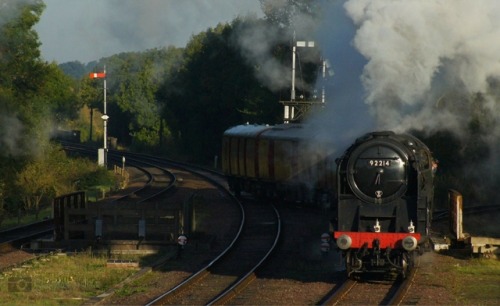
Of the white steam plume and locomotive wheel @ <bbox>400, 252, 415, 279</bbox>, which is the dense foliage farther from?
locomotive wheel @ <bbox>400, 252, 415, 279</bbox>

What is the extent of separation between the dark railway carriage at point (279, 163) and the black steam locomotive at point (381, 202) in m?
6.96

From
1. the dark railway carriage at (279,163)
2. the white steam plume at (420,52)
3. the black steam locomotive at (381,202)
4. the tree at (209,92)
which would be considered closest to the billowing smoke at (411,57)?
the white steam plume at (420,52)

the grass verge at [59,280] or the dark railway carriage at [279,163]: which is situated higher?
the dark railway carriage at [279,163]

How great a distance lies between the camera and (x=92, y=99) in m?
114

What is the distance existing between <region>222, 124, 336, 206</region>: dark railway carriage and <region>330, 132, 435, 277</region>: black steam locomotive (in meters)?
6.96

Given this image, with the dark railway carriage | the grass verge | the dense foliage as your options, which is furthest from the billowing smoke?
the dense foliage

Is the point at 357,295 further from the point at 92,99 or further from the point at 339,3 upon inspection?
the point at 92,99

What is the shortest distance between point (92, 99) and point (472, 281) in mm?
98728

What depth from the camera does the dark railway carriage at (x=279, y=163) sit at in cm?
2862

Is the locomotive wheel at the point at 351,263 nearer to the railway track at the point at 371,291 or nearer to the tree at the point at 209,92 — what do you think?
the railway track at the point at 371,291

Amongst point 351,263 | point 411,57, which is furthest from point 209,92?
point 351,263

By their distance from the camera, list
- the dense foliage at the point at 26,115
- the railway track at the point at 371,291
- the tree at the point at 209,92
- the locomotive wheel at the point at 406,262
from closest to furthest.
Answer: the railway track at the point at 371,291 → the locomotive wheel at the point at 406,262 → the dense foliage at the point at 26,115 → the tree at the point at 209,92

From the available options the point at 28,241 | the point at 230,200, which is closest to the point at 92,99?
the point at 230,200

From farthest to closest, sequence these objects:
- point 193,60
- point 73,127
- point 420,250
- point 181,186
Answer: point 73,127, point 193,60, point 181,186, point 420,250
